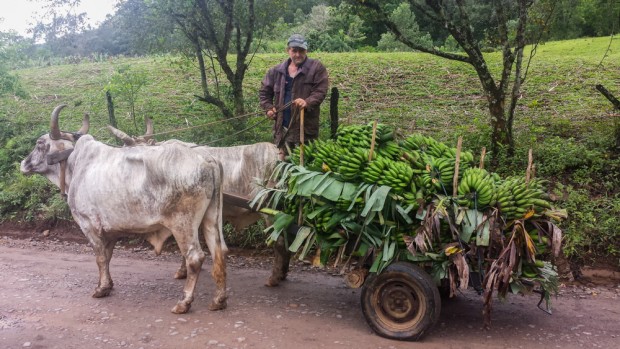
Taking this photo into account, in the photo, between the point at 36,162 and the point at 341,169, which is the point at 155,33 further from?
the point at 341,169

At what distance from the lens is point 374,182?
4.71 m

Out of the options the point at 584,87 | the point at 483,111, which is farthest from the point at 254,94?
the point at 584,87

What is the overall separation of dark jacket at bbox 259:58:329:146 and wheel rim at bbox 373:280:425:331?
2.06 metres

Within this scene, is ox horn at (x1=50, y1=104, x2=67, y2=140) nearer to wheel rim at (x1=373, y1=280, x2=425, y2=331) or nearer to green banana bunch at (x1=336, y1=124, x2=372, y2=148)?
green banana bunch at (x1=336, y1=124, x2=372, y2=148)

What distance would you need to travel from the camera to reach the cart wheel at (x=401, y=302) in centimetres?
443

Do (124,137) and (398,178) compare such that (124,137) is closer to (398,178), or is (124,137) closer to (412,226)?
(398,178)

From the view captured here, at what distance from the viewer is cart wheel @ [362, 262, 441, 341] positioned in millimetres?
4434

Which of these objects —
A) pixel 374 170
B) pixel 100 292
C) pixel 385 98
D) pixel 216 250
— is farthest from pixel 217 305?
pixel 385 98

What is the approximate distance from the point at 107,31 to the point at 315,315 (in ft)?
83.8

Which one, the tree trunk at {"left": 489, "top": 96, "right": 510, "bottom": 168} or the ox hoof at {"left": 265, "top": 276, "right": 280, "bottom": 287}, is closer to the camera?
the ox hoof at {"left": 265, "top": 276, "right": 280, "bottom": 287}

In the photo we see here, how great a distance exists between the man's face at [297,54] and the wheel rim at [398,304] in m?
2.71

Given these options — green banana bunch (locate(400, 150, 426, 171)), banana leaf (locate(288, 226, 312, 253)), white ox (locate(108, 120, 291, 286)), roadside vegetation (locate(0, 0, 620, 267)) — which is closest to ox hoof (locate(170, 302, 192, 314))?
white ox (locate(108, 120, 291, 286))

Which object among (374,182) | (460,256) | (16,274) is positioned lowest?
(16,274)

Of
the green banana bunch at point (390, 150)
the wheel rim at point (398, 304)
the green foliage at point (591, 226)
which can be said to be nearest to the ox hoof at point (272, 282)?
the wheel rim at point (398, 304)
